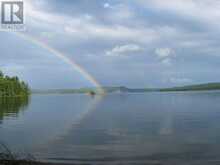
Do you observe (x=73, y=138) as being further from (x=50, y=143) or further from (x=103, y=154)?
(x=103, y=154)

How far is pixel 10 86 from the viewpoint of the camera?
174 m

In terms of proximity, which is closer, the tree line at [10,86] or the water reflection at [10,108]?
the water reflection at [10,108]

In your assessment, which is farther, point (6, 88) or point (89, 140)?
point (6, 88)

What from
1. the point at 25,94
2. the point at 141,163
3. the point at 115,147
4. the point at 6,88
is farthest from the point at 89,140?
the point at 25,94

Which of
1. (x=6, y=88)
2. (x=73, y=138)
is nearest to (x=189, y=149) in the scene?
(x=73, y=138)

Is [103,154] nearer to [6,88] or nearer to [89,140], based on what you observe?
[89,140]

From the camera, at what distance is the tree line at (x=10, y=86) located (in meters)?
169

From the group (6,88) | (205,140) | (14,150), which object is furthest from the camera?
(6,88)

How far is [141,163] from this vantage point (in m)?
21.1

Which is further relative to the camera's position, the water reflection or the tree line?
the tree line

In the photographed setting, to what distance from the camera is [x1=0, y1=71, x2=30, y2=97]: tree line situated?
16895 centimetres

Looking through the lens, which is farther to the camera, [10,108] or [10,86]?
[10,86]

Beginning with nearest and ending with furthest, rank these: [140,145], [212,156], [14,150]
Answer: [212,156] < [14,150] < [140,145]

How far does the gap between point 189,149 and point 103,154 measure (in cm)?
692
